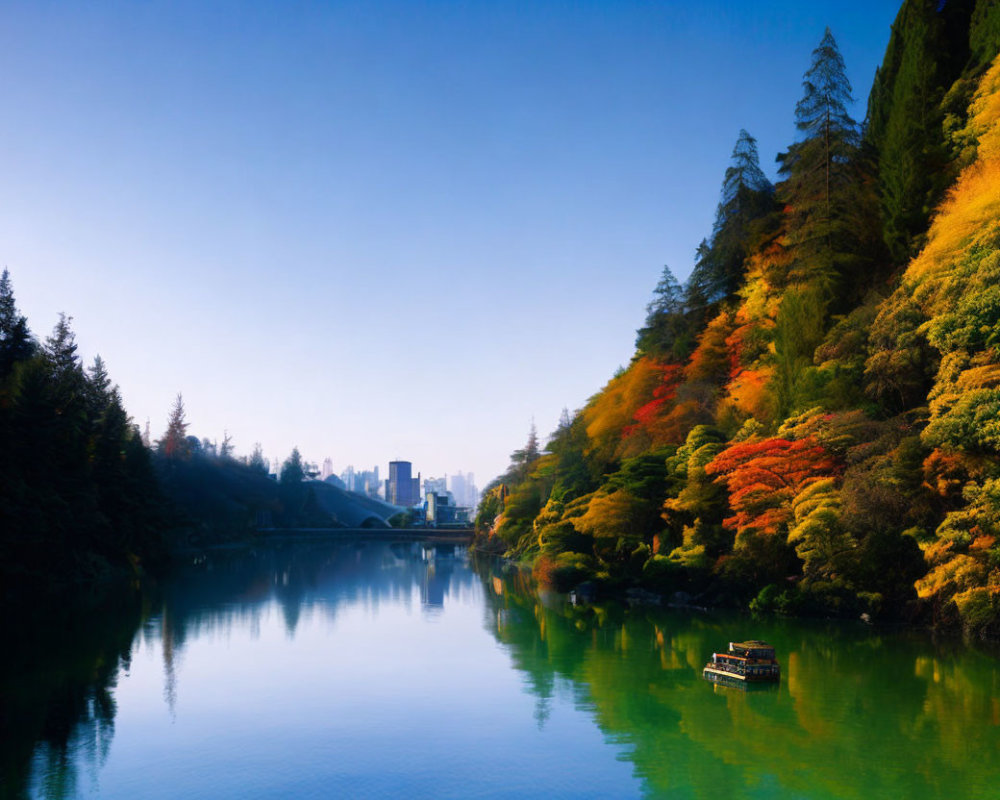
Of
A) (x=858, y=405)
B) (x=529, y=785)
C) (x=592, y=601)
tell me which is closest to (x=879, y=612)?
(x=858, y=405)

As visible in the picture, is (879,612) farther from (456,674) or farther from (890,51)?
(890,51)

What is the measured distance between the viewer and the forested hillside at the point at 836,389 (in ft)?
87.8

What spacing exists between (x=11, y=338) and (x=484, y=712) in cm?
4550

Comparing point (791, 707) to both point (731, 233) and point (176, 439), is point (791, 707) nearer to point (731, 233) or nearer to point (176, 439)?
point (731, 233)

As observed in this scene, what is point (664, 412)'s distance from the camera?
50094 millimetres

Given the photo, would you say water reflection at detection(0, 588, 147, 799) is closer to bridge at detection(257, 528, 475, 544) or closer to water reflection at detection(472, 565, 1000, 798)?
water reflection at detection(472, 565, 1000, 798)

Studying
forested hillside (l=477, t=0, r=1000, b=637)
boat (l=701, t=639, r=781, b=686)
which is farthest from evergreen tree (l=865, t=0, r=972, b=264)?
boat (l=701, t=639, r=781, b=686)

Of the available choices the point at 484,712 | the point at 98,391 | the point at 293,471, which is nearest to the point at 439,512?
the point at 293,471

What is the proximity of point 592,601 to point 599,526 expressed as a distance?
13.4ft

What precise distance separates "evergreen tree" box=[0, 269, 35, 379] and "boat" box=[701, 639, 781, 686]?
44988 millimetres

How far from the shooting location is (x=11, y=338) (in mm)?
50875

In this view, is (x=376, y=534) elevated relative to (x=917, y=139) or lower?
lower

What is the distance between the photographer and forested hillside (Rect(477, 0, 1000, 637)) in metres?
26.8

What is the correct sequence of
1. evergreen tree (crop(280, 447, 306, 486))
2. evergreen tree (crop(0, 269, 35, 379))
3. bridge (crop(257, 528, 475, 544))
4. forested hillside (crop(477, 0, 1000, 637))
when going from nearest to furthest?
forested hillside (crop(477, 0, 1000, 637)) → evergreen tree (crop(0, 269, 35, 379)) → bridge (crop(257, 528, 475, 544)) → evergreen tree (crop(280, 447, 306, 486))
